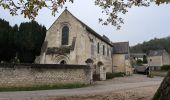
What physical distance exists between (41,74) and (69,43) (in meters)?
16.6

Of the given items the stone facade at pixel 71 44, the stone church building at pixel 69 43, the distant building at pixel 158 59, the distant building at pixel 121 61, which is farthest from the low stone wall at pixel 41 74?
the distant building at pixel 158 59

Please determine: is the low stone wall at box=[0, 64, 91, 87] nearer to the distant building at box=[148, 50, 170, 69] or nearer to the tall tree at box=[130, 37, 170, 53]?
the distant building at box=[148, 50, 170, 69]

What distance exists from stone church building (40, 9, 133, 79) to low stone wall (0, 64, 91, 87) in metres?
10.7

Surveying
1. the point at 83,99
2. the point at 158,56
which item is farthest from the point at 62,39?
the point at 158,56

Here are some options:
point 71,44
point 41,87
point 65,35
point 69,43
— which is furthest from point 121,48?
point 41,87

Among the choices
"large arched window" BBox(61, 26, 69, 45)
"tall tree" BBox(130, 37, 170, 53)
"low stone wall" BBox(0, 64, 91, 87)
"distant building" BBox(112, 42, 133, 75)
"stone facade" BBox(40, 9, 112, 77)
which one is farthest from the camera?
"tall tree" BBox(130, 37, 170, 53)

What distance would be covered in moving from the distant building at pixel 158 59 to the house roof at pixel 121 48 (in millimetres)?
33107

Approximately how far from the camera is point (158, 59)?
96375 mm

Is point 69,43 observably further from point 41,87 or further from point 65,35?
point 41,87

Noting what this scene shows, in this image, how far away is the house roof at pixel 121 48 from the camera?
61.1 metres

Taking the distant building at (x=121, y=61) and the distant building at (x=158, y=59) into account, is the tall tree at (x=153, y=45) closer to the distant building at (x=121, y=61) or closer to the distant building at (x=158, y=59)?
the distant building at (x=158, y=59)

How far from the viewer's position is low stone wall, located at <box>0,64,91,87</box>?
84.7ft

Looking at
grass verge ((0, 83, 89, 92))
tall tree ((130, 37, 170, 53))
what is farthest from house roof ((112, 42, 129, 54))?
tall tree ((130, 37, 170, 53))

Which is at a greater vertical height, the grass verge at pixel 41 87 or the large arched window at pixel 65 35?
the large arched window at pixel 65 35
